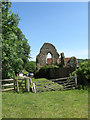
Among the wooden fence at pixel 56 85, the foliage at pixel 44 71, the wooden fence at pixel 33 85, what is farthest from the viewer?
the foliage at pixel 44 71

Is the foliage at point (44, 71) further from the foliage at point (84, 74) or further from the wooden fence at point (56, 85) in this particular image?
the wooden fence at point (56, 85)

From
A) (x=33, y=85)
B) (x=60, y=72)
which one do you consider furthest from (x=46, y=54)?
(x=33, y=85)

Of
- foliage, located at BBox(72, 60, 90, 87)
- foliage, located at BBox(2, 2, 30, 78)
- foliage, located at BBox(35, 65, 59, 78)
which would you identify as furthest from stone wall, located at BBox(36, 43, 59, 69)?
foliage, located at BBox(72, 60, 90, 87)

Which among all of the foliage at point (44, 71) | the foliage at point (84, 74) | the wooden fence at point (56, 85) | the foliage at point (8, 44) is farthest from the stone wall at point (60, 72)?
the foliage at point (8, 44)

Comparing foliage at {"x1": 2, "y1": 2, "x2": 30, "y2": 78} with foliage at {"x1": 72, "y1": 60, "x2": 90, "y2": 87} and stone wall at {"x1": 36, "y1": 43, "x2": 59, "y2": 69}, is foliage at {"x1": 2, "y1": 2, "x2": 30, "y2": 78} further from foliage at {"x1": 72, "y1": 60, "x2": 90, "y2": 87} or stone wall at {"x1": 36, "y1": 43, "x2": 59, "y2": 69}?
stone wall at {"x1": 36, "y1": 43, "x2": 59, "y2": 69}

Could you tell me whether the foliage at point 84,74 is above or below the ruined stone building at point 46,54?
below

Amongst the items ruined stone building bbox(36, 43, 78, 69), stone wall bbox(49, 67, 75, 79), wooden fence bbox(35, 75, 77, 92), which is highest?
ruined stone building bbox(36, 43, 78, 69)

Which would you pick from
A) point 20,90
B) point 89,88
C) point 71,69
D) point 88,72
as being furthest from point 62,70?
point 20,90

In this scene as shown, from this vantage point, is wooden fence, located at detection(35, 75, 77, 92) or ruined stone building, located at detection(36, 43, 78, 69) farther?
ruined stone building, located at detection(36, 43, 78, 69)

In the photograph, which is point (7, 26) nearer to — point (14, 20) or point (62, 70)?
point (14, 20)

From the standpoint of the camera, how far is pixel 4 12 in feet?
53.5

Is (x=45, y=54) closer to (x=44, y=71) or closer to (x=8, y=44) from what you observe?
(x=44, y=71)

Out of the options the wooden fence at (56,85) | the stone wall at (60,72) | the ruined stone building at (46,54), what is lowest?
the wooden fence at (56,85)

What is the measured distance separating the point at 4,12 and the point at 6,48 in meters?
4.75
